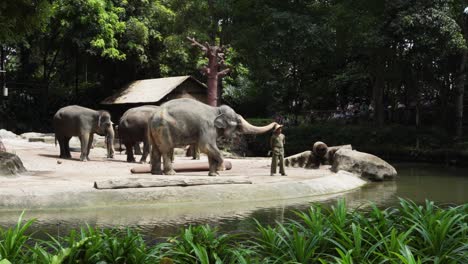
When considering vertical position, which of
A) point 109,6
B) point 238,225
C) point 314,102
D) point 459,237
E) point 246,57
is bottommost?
point 238,225

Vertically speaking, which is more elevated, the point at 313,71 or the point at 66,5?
the point at 66,5

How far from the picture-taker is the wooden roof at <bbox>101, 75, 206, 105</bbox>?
26828 millimetres

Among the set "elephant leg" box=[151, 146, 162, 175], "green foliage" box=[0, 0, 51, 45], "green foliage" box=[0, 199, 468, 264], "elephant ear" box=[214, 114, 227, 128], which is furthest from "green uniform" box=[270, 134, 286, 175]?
"green foliage" box=[0, 199, 468, 264]

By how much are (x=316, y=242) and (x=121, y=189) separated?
606 centimetres

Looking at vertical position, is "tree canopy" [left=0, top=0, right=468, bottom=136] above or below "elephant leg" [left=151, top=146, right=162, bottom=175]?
above

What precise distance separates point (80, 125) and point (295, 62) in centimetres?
1646

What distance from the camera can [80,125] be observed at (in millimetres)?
17875

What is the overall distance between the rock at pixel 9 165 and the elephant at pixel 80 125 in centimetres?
440

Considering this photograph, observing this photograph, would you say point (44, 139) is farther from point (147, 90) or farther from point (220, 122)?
point (220, 122)

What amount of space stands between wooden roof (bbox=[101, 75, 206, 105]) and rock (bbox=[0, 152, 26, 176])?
1322 cm

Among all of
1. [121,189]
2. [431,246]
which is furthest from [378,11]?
[431,246]

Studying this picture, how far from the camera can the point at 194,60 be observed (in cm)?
3516

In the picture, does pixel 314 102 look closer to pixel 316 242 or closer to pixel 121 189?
pixel 121 189

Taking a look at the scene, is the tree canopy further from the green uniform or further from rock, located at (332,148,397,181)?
the green uniform
